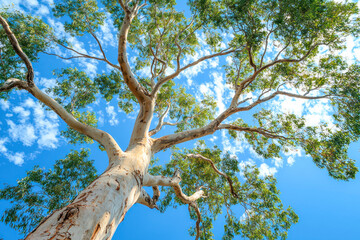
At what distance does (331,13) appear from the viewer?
5406 millimetres

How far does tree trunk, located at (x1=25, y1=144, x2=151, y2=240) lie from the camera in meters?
1.68

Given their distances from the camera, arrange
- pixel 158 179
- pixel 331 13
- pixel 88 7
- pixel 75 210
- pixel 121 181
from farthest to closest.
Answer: pixel 88 7 < pixel 331 13 < pixel 158 179 < pixel 121 181 < pixel 75 210

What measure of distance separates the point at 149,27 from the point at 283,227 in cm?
953

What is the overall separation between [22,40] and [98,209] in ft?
25.1

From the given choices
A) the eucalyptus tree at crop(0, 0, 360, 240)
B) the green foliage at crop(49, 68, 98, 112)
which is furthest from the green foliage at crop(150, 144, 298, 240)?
the green foliage at crop(49, 68, 98, 112)

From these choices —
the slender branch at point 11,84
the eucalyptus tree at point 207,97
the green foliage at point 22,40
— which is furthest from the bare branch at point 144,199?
the green foliage at point 22,40

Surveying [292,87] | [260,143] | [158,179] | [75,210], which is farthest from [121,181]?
[292,87]

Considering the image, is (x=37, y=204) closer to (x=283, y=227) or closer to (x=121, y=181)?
(x=121, y=181)

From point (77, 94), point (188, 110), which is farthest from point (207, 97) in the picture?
point (77, 94)

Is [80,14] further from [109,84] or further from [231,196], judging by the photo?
[231,196]

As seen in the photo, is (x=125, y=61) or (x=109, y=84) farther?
(x=109, y=84)

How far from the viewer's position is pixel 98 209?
79.4 inches

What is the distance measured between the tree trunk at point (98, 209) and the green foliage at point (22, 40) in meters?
6.30

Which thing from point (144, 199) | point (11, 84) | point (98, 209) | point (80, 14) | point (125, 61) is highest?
point (80, 14)
